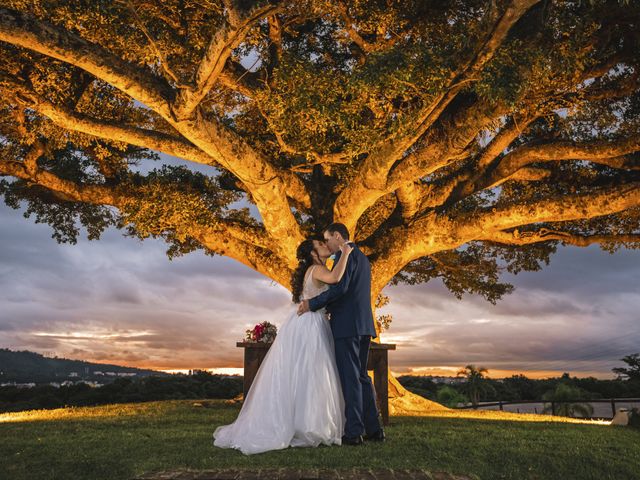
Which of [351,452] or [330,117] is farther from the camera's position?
[330,117]

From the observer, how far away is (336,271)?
6.75m

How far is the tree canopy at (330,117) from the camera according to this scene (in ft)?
30.4

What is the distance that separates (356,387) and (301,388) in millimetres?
622

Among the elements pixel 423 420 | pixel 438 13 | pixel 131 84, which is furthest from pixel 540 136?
pixel 131 84

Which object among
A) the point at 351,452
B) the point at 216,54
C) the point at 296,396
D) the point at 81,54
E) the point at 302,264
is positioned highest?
the point at 81,54

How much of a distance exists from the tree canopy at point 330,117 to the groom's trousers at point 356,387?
411cm

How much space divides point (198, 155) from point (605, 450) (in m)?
8.78

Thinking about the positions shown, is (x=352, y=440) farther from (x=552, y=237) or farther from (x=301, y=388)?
(x=552, y=237)

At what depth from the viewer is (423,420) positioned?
10.7 m

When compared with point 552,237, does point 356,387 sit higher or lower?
lower

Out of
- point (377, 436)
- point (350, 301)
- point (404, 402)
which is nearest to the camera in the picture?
point (350, 301)

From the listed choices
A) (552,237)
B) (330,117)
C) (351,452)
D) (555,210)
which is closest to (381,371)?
(351,452)

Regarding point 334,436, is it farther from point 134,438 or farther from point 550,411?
point 550,411

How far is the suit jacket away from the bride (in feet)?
0.42
